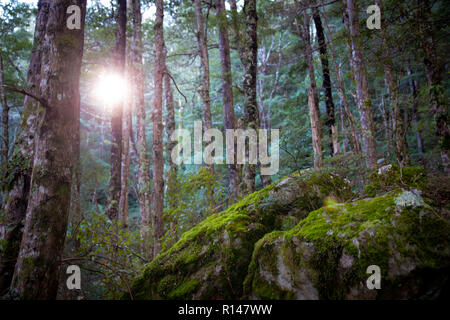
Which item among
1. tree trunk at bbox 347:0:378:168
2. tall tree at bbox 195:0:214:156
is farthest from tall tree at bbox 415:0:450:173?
tall tree at bbox 195:0:214:156

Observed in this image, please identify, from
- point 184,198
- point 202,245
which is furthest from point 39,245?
point 184,198

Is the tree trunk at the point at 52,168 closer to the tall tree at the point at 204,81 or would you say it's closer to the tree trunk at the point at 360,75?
the tall tree at the point at 204,81

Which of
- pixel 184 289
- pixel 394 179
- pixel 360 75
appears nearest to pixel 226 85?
pixel 360 75

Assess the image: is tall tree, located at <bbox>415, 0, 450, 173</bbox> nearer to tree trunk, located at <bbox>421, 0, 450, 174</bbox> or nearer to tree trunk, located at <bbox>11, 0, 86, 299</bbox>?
tree trunk, located at <bbox>421, 0, 450, 174</bbox>

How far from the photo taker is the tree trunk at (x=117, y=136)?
850cm

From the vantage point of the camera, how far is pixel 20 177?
4.61 metres

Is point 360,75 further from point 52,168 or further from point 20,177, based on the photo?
point 20,177

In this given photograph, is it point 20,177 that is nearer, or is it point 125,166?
point 20,177

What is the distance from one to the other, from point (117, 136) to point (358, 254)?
8.19 m

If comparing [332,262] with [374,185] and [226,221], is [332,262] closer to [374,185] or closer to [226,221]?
[226,221]

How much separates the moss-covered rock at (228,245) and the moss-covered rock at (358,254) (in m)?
0.31

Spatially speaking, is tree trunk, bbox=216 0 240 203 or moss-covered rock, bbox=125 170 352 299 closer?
moss-covered rock, bbox=125 170 352 299

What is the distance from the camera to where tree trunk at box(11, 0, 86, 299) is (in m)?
3.06

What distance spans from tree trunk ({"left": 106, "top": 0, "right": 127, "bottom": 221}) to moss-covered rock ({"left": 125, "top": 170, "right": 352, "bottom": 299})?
482 centimetres
